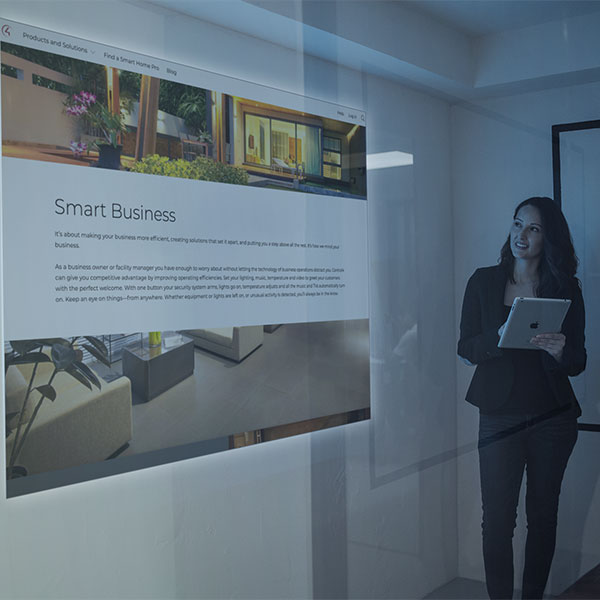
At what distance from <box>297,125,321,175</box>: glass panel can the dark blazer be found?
433 mm

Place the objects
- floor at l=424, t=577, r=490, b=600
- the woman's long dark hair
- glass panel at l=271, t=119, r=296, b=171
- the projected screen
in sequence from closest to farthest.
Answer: the woman's long dark hair → floor at l=424, t=577, r=490, b=600 → the projected screen → glass panel at l=271, t=119, r=296, b=171

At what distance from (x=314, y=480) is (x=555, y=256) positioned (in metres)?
0.74

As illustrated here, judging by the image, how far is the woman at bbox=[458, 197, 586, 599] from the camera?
99 cm

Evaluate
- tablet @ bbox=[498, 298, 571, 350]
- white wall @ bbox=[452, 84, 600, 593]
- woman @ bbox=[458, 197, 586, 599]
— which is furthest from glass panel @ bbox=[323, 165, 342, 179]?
tablet @ bbox=[498, 298, 571, 350]

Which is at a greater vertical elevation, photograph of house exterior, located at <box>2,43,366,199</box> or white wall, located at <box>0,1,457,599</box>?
photograph of house exterior, located at <box>2,43,366,199</box>

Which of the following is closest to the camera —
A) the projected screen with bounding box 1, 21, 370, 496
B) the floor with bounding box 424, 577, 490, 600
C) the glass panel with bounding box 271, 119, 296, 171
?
the floor with bounding box 424, 577, 490, 600

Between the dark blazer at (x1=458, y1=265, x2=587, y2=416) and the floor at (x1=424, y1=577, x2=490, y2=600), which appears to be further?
the floor at (x1=424, y1=577, x2=490, y2=600)

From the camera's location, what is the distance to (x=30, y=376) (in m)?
1.21

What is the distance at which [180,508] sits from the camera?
1.38 metres

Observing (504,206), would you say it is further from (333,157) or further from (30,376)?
(30,376)

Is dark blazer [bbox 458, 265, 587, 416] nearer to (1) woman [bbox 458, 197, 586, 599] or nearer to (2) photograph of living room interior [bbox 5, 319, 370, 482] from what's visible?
(1) woman [bbox 458, 197, 586, 599]

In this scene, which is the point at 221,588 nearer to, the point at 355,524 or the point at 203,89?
the point at 355,524

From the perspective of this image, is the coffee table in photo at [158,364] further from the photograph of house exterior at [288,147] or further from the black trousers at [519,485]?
the black trousers at [519,485]

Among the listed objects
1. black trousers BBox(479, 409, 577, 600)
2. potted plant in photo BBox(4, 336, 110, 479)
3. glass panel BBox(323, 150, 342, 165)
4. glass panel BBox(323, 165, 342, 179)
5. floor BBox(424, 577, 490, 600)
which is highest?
glass panel BBox(323, 150, 342, 165)
